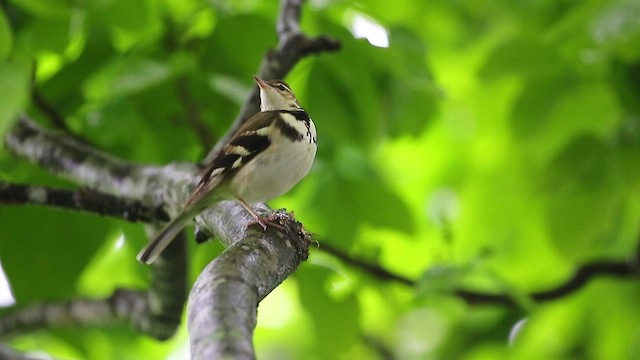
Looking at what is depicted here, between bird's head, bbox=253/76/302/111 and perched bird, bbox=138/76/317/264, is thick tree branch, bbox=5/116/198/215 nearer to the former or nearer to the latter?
perched bird, bbox=138/76/317/264

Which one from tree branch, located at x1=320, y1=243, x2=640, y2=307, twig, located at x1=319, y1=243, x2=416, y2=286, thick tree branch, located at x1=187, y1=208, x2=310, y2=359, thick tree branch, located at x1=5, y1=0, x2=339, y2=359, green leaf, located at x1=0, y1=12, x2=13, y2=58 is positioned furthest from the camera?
tree branch, located at x1=320, y1=243, x2=640, y2=307

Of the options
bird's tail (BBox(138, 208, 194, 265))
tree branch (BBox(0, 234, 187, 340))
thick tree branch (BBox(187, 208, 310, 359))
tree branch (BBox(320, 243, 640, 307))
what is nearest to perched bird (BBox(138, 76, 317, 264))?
bird's tail (BBox(138, 208, 194, 265))

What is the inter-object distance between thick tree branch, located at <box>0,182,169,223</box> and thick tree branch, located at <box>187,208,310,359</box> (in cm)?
89

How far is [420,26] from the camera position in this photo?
6227mm

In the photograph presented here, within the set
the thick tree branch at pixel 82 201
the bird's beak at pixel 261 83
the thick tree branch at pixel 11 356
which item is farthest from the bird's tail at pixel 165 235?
the thick tree branch at pixel 11 356

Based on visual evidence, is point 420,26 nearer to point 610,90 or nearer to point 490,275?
point 610,90

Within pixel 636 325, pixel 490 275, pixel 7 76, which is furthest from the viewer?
pixel 636 325

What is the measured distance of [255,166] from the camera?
358 centimetres

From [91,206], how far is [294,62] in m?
1.01

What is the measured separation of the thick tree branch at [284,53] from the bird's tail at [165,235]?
15.9 inches

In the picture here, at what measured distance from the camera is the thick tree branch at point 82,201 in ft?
11.3

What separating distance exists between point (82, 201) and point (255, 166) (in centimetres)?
66

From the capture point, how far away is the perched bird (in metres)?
3.38

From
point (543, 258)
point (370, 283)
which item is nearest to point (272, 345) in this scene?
point (543, 258)
